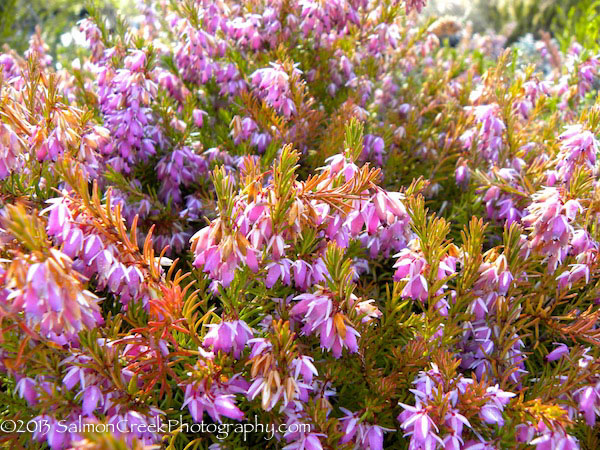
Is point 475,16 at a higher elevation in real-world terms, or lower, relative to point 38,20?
lower

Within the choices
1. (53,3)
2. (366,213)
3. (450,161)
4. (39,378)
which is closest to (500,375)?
(366,213)

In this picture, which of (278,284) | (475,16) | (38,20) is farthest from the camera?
(475,16)

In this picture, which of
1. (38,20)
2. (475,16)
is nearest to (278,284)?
(38,20)

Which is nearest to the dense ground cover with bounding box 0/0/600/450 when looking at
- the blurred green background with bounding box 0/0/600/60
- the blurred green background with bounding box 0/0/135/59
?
the blurred green background with bounding box 0/0/600/60

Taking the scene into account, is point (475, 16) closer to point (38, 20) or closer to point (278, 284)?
point (38, 20)

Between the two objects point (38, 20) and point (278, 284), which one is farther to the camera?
point (38, 20)

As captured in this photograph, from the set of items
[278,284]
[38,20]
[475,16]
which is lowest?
[475,16]

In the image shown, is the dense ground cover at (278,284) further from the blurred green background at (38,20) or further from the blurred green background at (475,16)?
the blurred green background at (38,20)

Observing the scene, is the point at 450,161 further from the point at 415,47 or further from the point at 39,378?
the point at 39,378
